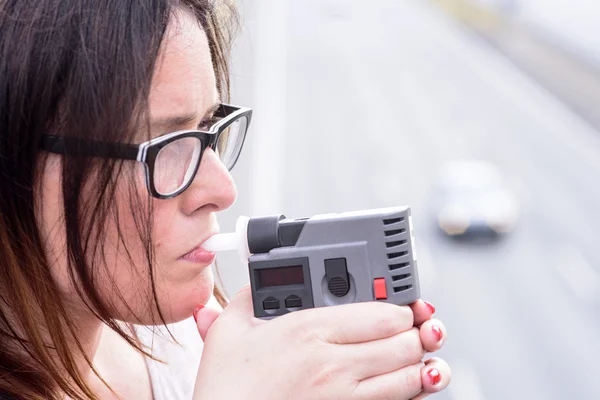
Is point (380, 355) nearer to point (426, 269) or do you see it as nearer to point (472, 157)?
point (426, 269)

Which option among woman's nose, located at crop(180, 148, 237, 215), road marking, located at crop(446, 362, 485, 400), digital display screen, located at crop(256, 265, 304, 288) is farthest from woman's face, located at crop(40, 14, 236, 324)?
road marking, located at crop(446, 362, 485, 400)

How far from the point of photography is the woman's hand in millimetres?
1228

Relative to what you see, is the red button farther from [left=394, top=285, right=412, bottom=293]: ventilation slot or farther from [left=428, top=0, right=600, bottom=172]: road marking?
[left=428, top=0, right=600, bottom=172]: road marking

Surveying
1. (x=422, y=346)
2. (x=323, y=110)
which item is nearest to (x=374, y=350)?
(x=422, y=346)

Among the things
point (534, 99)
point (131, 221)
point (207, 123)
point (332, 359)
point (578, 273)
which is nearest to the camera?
point (332, 359)

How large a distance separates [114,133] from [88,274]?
232 mm

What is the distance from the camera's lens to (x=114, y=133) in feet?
4.22

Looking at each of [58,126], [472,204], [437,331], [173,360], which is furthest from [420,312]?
[472,204]

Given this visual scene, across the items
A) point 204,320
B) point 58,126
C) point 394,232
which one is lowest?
point 204,320

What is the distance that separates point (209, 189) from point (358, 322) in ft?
1.10

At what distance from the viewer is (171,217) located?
4.49ft

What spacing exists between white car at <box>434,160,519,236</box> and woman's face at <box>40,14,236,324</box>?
22057 mm

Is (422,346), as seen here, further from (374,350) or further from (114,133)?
(114,133)

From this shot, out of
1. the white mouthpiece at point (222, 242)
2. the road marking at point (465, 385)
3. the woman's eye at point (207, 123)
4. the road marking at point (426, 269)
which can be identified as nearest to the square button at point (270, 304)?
the white mouthpiece at point (222, 242)
